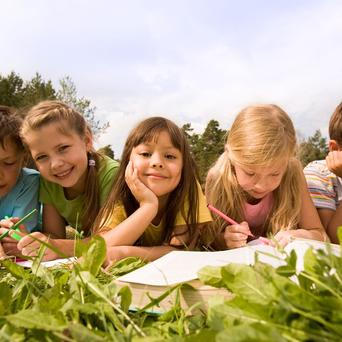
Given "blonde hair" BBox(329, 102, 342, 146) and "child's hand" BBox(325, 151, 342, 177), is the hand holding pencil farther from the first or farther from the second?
"blonde hair" BBox(329, 102, 342, 146)

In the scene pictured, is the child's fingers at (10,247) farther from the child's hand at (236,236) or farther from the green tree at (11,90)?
the green tree at (11,90)

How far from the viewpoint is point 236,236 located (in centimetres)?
136

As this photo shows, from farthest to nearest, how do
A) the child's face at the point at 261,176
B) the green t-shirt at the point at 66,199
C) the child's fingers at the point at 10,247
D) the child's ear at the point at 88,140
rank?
1. the child's ear at the point at 88,140
2. the green t-shirt at the point at 66,199
3. the child's face at the point at 261,176
4. the child's fingers at the point at 10,247

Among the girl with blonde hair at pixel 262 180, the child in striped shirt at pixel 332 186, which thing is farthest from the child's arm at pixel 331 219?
the girl with blonde hair at pixel 262 180

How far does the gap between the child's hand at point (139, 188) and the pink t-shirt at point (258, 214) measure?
1.58ft

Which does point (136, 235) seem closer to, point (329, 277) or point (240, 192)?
point (240, 192)

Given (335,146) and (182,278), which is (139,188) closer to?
(182,278)

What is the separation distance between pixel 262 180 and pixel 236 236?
1.02 ft

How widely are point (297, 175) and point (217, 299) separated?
1.37 meters

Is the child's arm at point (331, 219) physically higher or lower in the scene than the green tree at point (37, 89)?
lower

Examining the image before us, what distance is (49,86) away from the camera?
67.1 feet

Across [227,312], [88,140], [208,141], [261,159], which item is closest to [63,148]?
[88,140]

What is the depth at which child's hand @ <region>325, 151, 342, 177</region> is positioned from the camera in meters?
1.78

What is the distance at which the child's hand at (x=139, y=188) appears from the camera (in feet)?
4.81
